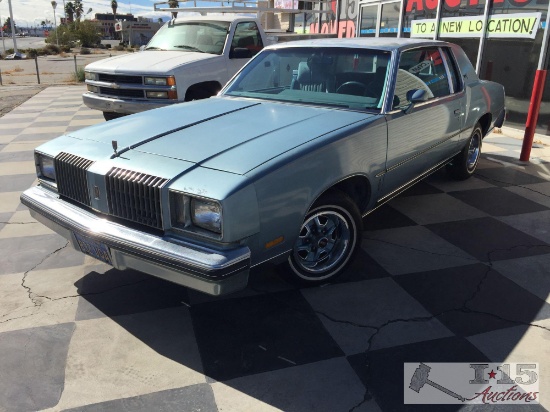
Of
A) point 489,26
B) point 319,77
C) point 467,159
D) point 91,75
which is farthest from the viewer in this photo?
point 489,26

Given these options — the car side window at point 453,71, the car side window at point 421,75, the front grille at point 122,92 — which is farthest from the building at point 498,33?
the front grille at point 122,92

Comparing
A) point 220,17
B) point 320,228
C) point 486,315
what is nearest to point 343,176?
point 320,228

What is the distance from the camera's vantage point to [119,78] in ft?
24.8

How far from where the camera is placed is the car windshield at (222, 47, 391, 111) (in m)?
4.01

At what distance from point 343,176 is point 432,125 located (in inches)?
64.3

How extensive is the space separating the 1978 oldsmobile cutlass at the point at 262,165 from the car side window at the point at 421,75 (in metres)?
0.02

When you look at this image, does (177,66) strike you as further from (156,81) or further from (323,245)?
(323,245)

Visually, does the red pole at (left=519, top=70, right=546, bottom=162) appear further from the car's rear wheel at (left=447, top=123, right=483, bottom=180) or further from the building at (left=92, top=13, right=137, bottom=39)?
the building at (left=92, top=13, right=137, bottom=39)

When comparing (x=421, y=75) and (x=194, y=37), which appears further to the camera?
(x=194, y=37)

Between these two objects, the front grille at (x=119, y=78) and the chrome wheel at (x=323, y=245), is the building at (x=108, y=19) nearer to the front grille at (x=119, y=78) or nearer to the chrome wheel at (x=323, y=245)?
the front grille at (x=119, y=78)

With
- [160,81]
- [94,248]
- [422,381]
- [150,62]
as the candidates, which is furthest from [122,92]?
[422,381]

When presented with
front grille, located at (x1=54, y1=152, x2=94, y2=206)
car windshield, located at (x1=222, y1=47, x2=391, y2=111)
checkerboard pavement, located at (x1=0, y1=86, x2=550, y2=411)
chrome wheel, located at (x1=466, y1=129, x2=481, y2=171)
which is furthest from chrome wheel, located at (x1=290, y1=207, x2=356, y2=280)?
chrome wheel, located at (x1=466, y1=129, x2=481, y2=171)

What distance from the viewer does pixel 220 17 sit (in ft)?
28.0

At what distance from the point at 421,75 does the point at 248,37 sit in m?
4.62
